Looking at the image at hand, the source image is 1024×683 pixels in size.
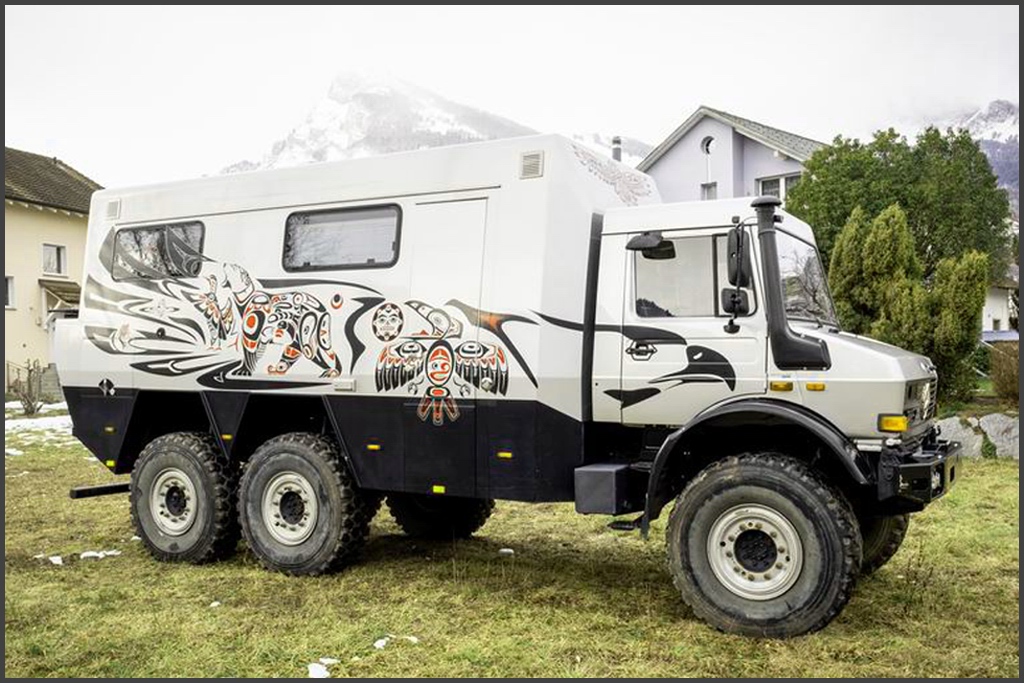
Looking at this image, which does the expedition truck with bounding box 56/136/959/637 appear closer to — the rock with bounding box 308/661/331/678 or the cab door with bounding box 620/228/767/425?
the cab door with bounding box 620/228/767/425

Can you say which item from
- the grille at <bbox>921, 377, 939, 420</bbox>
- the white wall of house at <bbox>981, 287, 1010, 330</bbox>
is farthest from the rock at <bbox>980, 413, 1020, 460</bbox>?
the white wall of house at <bbox>981, 287, 1010, 330</bbox>

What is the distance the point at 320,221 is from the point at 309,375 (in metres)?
1.29

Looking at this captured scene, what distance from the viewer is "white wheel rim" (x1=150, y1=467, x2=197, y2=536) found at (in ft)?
28.3

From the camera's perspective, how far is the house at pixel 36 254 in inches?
1299

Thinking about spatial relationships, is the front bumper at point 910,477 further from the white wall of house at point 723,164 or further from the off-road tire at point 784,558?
the white wall of house at point 723,164

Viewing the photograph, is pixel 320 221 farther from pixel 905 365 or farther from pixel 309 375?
pixel 905 365

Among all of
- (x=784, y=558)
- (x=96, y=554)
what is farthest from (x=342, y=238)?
(x=784, y=558)

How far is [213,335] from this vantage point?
8422 millimetres

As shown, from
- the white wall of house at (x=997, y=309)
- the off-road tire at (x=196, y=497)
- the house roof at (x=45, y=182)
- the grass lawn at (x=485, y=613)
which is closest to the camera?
the grass lawn at (x=485, y=613)

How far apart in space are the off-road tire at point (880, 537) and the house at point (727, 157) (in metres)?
22.8

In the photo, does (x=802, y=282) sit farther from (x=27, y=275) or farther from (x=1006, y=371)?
(x=27, y=275)

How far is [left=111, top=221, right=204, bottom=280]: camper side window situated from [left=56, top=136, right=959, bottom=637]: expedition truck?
0.03m

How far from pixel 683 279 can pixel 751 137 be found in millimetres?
24552

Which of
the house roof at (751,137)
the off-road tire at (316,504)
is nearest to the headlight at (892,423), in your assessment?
the off-road tire at (316,504)
